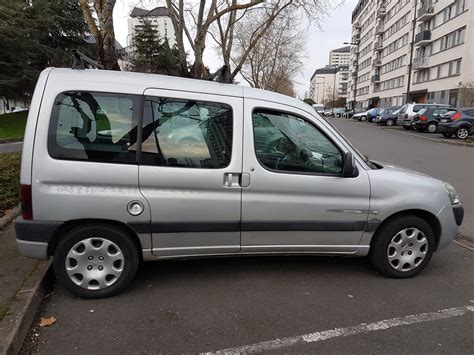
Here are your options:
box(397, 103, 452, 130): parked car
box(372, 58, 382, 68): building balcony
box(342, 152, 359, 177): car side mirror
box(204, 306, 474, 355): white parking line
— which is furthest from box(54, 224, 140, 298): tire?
box(372, 58, 382, 68): building balcony

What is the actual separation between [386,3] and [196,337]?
2956 inches

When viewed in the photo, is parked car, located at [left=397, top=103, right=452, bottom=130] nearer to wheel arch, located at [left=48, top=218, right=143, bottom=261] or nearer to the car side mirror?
the car side mirror

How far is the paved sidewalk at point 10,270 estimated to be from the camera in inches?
125

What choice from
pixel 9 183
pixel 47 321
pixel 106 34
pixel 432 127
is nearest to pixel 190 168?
pixel 47 321

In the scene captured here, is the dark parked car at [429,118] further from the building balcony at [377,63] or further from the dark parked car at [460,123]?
the building balcony at [377,63]

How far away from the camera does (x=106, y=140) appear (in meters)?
3.25

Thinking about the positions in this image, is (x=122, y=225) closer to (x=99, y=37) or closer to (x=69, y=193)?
(x=69, y=193)

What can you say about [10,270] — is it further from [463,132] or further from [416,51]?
[416,51]

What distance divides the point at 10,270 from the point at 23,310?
93 centimetres

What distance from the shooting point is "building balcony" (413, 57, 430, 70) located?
148 ft

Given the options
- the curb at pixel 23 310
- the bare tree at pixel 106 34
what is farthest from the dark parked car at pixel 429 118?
the curb at pixel 23 310

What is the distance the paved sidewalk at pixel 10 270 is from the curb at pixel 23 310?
5 centimetres

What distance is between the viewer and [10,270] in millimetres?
3705

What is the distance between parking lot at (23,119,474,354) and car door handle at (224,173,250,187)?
1014 mm
